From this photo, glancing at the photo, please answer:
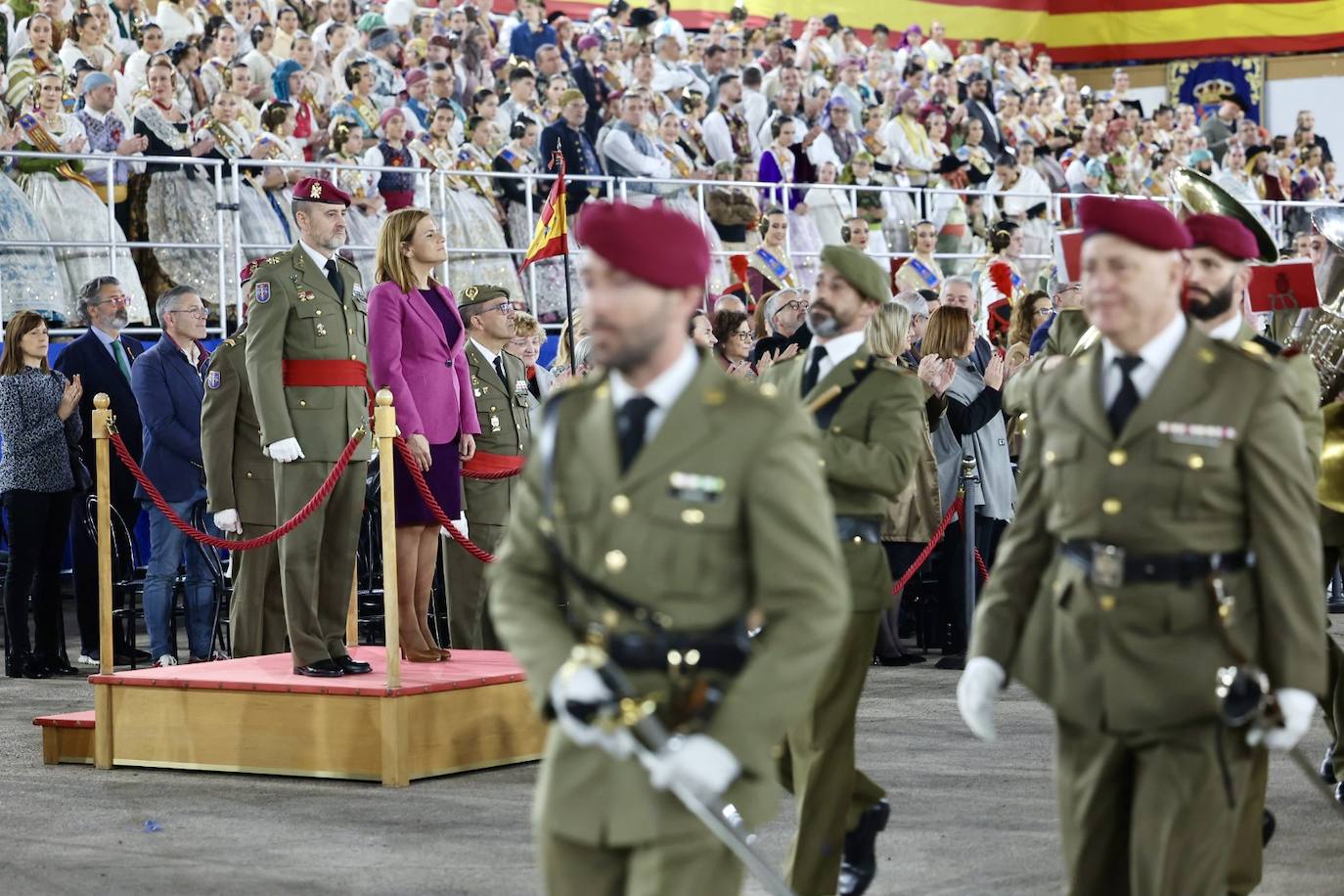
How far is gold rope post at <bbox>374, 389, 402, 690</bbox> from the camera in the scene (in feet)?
23.5

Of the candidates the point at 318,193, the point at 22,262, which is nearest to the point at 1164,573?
the point at 318,193

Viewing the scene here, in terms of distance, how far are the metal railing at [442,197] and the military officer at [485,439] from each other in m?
1.96

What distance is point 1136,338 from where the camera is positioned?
3785 mm

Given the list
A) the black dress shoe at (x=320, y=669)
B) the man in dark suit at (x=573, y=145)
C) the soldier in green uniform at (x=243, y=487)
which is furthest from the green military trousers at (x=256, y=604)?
the man in dark suit at (x=573, y=145)

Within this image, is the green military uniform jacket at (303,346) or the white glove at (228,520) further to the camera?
the white glove at (228,520)

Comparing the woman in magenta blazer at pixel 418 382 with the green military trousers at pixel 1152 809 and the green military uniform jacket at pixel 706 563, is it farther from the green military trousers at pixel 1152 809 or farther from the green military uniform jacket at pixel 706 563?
the green military uniform jacket at pixel 706 563

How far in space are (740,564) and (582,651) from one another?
0.93ft

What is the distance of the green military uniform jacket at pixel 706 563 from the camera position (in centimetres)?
315

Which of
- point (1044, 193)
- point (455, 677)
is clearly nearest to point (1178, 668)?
point (455, 677)

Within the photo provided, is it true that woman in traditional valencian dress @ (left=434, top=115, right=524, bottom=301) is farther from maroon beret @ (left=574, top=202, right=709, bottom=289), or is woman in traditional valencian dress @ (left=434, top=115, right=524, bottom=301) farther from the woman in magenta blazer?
maroon beret @ (left=574, top=202, right=709, bottom=289)

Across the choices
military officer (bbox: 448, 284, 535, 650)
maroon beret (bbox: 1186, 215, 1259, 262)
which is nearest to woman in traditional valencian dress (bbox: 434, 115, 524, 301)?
military officer (bbox: 448, 284, 535, 650)

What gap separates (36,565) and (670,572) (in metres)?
7.60

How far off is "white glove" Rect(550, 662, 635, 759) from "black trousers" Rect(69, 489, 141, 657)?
744 cm

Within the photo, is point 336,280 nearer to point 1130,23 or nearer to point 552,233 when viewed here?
point 552,233
